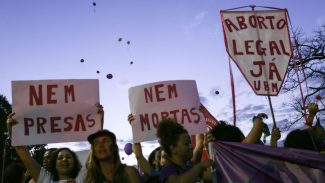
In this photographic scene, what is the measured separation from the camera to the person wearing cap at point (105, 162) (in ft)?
11.6

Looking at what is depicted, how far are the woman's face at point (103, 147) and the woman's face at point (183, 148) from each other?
74 cm

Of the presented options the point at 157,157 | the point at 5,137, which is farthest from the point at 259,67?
the point at 5,137

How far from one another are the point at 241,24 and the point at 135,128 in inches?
75.2

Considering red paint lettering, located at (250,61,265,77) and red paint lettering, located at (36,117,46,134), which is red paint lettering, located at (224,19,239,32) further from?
red paint lettering, located at (36,117,46,134)

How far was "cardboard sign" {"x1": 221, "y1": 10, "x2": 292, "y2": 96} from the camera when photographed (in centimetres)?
499

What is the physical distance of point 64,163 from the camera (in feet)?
13.4

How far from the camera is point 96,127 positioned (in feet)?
15.5

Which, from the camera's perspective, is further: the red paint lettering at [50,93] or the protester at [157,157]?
the red paint lettering at [50,93]

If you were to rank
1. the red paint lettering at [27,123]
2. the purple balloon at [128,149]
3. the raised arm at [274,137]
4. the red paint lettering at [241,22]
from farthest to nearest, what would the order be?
the purple balloon at [128,149] < the red paint lettering at [241,22] < the red paint lettering at [27,123] < the raised arm at [274,137]

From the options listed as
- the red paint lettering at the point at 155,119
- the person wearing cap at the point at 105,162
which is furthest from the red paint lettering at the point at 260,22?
the person wearing cap at the point at 105,162

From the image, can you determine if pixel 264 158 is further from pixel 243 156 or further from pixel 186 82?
pixel 186 82

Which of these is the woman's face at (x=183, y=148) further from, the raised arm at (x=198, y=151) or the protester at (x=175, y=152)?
the raised arm at (x=198, y=151)

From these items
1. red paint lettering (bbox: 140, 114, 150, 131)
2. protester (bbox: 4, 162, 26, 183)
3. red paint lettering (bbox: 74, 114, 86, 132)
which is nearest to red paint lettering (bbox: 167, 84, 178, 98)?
red paint lettering (bbox: 140, 114, 150, 131)

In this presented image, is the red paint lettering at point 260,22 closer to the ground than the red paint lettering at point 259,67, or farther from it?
farther from it
